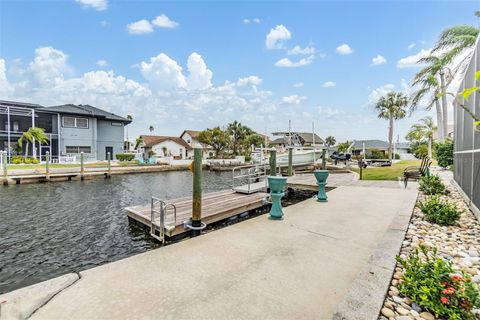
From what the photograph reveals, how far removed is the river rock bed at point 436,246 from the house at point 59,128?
112 feet

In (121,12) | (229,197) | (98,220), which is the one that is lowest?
(98,220)

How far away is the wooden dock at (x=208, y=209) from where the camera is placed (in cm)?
600

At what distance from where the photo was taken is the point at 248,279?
300 cm

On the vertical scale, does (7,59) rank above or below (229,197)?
above

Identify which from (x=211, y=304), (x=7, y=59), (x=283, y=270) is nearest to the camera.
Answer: (x=211, y=304)

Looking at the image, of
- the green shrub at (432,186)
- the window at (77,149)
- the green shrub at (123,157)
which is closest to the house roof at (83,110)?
the window at (77,149)

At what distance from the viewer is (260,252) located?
3.84 meters

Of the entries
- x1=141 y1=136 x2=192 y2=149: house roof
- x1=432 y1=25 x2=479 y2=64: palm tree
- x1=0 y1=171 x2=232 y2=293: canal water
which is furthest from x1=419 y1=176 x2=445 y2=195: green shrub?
x1=141 y1=136 x2=192 y2=149: house roof

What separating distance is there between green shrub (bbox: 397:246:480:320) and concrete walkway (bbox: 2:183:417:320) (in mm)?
289

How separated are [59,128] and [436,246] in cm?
3630

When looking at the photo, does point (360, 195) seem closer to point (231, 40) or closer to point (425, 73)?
point (231, 40)

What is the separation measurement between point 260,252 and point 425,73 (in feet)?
84.3

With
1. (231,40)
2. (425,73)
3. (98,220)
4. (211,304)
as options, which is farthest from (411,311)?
(425,73)

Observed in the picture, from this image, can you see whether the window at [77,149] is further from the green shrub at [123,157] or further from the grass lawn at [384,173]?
the grass lawn at [384,173]
